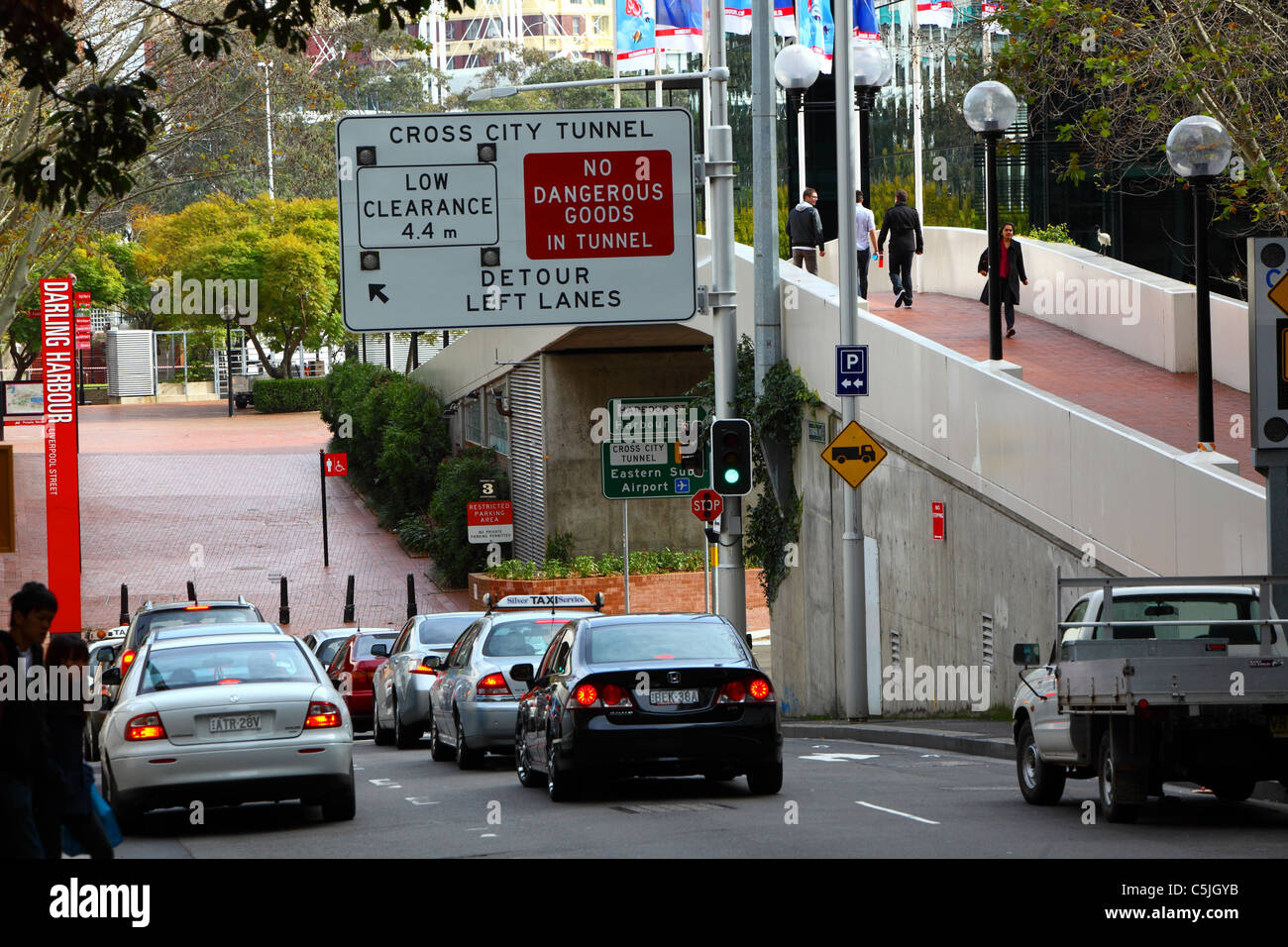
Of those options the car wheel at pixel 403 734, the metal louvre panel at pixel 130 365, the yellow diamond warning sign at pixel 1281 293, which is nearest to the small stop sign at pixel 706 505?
the car wheel at pixel 403 734

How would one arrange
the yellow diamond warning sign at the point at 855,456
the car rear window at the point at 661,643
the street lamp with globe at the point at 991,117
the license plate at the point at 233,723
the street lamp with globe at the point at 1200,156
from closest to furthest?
the license plate at the point at 233,723 → the car rear window at the point at 661,643 → the street lamp with globe at the point at 1200,156 → the street lamp with globe at the point at 991,117 → the yellow diamond warning sign at the point at 855,456

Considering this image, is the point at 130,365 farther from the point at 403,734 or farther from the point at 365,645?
the point at 403,734

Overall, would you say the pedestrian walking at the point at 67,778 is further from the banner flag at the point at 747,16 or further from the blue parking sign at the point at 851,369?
the banner flag at the point at 747,16

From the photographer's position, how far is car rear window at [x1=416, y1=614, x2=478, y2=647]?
2191cm

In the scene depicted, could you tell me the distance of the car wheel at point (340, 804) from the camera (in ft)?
41.7

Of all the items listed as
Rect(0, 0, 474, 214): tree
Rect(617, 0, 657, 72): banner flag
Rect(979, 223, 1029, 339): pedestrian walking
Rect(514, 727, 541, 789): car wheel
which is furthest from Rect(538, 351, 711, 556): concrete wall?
Rect(0, 0, 474, 214): tree

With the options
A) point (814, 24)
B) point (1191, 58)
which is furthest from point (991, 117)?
point (814, 24)

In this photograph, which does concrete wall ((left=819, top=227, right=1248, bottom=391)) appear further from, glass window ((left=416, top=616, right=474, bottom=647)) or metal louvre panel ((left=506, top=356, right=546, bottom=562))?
metal louvre panel ((left=506, top=356, right=546, bottom=562))

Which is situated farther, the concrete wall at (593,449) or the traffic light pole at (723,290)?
the concrete wall at (593,449)

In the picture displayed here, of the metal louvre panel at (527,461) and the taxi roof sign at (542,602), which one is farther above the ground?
the metal louvre panel at (527,461)

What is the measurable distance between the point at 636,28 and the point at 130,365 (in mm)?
47320

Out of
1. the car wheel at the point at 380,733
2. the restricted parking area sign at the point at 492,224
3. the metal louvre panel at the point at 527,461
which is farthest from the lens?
the metal louvre panel at the point at 527,461

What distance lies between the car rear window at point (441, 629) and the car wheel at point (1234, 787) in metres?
11.2
